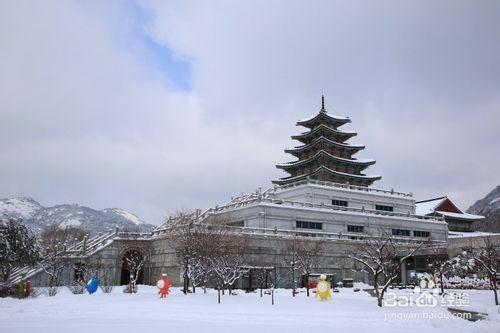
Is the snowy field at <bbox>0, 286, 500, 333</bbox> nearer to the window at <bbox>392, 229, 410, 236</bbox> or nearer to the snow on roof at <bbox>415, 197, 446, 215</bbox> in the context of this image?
the window at <bbox>392, 229, 410, 236</bbox>

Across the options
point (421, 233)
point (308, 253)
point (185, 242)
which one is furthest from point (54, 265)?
point (421, 233)

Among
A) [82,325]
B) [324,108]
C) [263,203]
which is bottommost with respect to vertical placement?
[82,325]

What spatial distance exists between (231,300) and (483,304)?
593 inches

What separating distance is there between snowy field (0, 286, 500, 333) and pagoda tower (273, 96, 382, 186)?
120 feet

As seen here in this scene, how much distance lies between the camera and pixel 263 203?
47.7 metres

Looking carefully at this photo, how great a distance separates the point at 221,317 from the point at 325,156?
44539 millimetres

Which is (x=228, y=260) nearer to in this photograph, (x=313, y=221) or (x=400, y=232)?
(x=313, y=221)

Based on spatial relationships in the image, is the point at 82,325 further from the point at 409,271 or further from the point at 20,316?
the point at 409,271

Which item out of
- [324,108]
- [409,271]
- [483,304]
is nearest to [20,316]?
[483,304]

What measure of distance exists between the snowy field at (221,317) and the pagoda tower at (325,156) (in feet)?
120

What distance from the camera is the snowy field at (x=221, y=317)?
673 inches

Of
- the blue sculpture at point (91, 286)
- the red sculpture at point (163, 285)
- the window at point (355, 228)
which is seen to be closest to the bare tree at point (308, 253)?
the window at point (355, 228)

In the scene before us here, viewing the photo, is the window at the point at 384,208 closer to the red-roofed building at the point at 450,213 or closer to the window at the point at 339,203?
the window at the point at 339,203

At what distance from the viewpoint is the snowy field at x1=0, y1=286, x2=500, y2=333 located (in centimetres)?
1709
